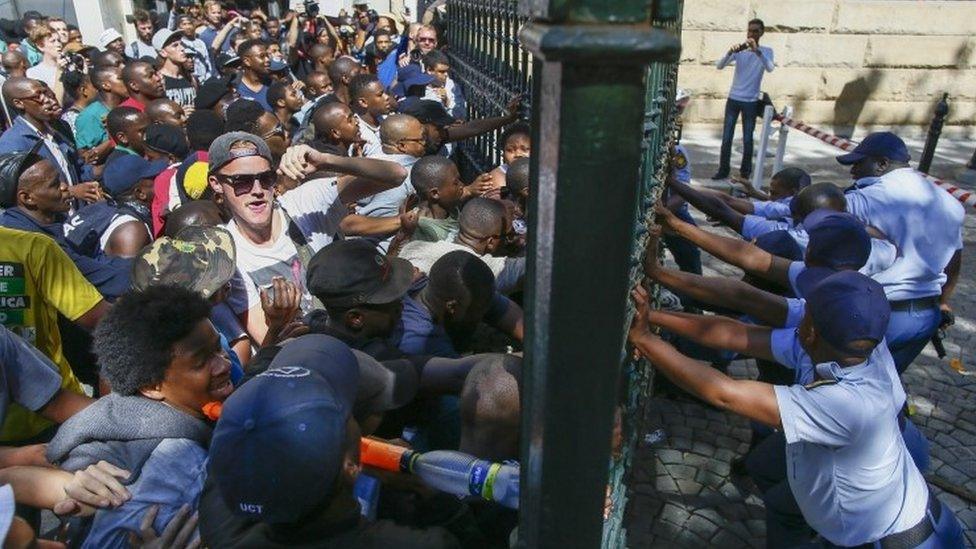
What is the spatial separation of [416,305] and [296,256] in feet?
2.18

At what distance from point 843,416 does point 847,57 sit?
404 inches

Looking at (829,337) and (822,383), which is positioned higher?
(829,337)

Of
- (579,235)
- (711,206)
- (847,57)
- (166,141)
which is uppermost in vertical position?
(579,235)

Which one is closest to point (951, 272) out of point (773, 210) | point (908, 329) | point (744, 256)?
point (908, 329)

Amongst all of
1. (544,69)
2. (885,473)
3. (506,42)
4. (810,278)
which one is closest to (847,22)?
(506,42)

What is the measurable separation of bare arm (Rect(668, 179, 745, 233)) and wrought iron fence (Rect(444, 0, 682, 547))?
1.39 ft

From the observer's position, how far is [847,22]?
34.1 feet

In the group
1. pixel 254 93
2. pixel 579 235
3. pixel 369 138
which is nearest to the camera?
pixel 579 235

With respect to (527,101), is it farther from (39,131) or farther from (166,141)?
(39,131)

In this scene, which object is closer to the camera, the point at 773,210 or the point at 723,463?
the point at 723,463

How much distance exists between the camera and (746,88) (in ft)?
28.7

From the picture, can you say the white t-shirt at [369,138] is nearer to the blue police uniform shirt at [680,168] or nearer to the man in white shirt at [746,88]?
the blue police uniform shirt at [680,168]

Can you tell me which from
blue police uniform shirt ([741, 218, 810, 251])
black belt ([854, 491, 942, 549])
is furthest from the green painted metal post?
blue police uniform shirt ([741, 218, 810, 251])

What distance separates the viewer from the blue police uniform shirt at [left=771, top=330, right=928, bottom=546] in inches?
83.7
